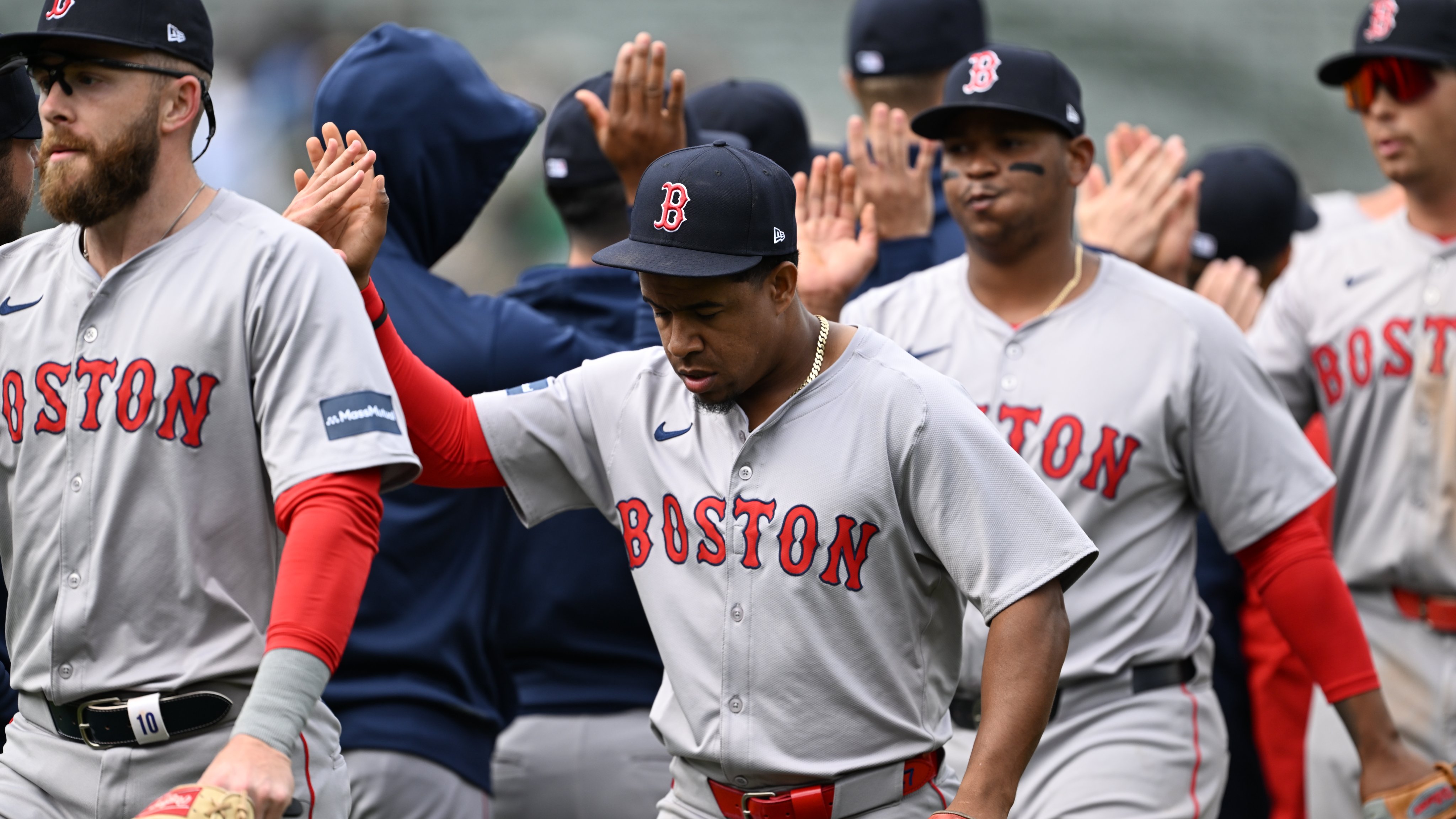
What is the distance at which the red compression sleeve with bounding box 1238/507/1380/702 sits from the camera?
14.6 feet

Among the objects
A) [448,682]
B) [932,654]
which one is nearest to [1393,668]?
[932,654]

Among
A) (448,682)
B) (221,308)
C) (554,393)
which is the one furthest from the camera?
(448,682)

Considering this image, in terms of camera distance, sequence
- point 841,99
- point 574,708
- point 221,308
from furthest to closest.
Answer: point 841,99, point 574,708, point 221,308

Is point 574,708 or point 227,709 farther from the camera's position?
point 574,708

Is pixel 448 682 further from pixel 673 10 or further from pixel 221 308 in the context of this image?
pixel 673 10

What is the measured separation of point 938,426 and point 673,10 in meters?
12.5

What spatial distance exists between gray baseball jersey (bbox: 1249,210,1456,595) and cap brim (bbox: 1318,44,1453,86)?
499 millimetres

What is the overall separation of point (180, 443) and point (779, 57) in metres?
12.5

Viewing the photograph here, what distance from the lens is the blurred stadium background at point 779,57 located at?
1372cm

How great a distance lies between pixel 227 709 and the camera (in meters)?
3.17

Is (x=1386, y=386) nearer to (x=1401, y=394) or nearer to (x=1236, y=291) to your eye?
(x=1401, y=394)

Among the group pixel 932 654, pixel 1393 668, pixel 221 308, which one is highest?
pixel 221 308

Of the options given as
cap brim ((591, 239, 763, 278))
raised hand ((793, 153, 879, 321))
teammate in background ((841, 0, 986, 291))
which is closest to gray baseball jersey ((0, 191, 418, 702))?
cap brim ((591, 239, 763, 278))

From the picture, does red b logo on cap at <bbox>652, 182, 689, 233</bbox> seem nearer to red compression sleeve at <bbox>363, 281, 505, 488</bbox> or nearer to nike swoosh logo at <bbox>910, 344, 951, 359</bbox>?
red compression sleeve at <bbox>363, 281, 505, 488</bbox>
